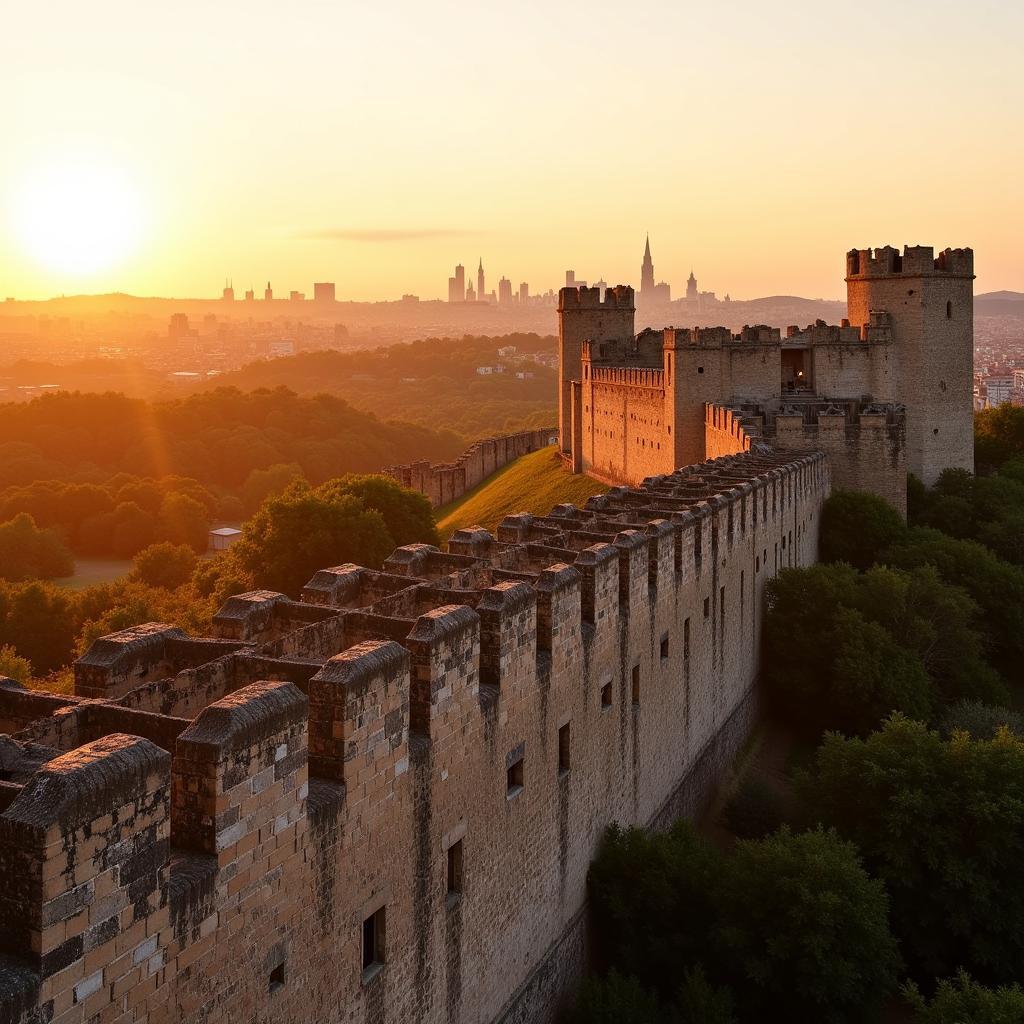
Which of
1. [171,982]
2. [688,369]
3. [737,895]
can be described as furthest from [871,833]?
[688,369]

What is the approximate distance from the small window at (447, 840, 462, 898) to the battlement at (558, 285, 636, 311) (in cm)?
5538

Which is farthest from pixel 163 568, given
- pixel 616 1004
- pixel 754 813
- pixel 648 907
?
pixel 616 1004

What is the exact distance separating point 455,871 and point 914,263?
4381cm

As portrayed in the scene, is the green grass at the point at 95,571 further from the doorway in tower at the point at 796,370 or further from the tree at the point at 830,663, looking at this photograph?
the tree at the point at 830,663

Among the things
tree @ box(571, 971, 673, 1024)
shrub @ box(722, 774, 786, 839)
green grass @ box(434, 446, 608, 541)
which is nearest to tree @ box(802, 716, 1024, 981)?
shrub @ box(722, 774, 786, 839)

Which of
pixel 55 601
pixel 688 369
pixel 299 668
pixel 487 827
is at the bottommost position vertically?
pixel 55 601

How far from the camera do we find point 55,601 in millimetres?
50281

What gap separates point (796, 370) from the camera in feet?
171

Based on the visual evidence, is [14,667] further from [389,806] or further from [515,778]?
[389,806]

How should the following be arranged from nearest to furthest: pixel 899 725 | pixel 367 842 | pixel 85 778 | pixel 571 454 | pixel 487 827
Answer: pixel 85 778
pixel 367 842
pixel 487 827
pixel 899 725
pixel 571 454

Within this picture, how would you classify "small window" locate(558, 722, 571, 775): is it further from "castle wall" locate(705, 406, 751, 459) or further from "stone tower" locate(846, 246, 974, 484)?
"stone tower" locate(846, 246, 974, 484)

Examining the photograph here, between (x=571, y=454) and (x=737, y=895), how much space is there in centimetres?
5175

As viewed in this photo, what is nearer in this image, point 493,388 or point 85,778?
point 85,778

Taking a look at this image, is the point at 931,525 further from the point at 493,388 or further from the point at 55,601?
the point at 493,388
